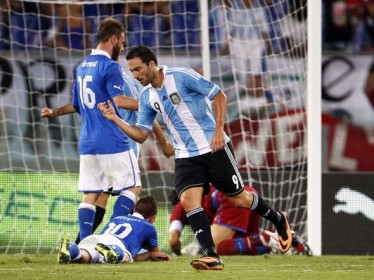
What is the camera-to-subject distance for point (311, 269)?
25.1 ft

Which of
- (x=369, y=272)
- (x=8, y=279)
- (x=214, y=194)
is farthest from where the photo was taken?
(x=214, y=194)

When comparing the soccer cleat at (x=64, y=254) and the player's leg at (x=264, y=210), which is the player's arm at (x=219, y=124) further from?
the soccer cleat at (x=64, y=254)

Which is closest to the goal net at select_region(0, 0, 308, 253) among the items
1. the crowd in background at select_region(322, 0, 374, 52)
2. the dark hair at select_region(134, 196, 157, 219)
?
the crowd in background at select_region(322, 0, 374, 52)

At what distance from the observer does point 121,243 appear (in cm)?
828

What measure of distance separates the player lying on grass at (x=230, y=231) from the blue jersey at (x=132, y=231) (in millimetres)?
1754

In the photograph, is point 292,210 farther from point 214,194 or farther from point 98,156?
point 98,156

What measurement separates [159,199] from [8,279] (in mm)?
4719

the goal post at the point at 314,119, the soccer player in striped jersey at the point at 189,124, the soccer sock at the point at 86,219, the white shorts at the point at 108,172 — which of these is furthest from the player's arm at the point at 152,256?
the goal post at the point at 314,119

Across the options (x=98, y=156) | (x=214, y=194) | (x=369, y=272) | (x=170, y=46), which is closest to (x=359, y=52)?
(x=170, y=46)

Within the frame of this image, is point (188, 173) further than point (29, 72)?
No

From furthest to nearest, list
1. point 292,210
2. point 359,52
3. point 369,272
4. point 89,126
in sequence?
point 359,52, point 292,210, point 89,126, point 369,272

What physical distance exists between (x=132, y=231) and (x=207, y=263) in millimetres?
1360

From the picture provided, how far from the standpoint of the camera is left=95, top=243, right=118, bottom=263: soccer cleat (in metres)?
8.10

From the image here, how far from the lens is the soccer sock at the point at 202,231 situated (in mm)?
7316
